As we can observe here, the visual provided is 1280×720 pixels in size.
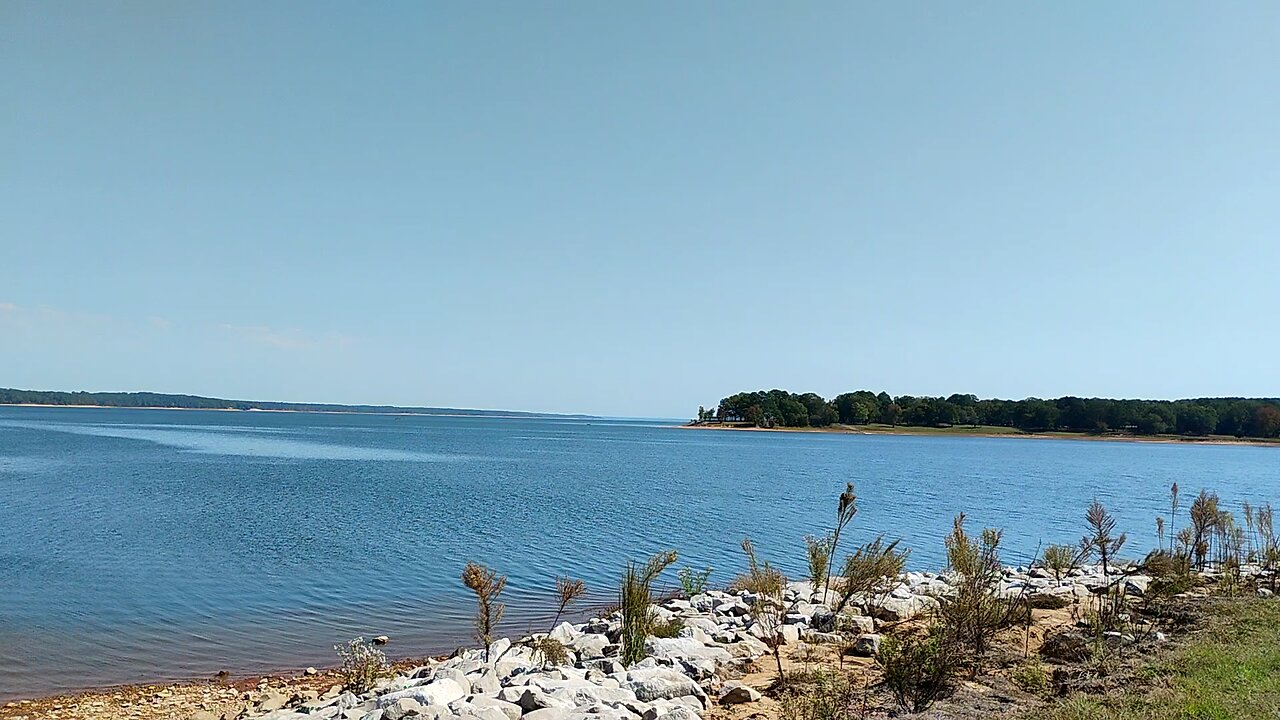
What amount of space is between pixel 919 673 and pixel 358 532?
20496mm

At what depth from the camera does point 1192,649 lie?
8664mm

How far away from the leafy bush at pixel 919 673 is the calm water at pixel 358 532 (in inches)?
304

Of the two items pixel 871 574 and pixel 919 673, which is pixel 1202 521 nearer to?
pixel 871 574

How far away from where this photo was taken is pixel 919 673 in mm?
8117

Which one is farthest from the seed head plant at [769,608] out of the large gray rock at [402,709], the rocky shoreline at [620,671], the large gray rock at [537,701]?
the large gray rock at [402,709]

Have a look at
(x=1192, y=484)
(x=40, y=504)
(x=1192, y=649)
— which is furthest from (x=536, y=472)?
(x=1192, y=649)

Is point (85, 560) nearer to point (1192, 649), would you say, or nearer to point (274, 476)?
point (1192, 649)

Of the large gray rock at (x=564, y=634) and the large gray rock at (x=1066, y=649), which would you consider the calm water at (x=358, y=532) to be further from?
the large gray rock at (x=1066, y=649)

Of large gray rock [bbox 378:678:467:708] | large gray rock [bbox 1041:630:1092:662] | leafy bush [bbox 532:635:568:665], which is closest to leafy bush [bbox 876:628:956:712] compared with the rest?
large gray rock [bbox 1041:630:1092:662]

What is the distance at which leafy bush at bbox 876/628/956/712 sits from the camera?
7727mm

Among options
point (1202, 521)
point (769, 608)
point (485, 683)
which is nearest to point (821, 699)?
point (485, 683)

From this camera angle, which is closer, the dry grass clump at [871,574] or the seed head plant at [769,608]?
the seed head plant at [769,608]

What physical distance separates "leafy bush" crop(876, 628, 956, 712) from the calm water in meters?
7.73

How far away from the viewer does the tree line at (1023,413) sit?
121 metres
